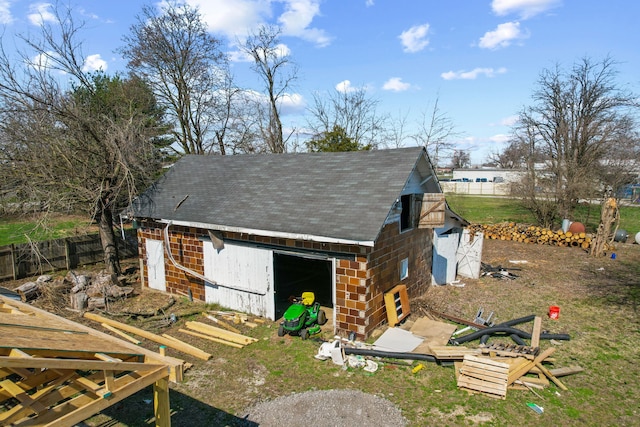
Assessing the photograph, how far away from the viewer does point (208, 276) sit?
40.5 feet

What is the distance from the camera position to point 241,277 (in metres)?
11.6

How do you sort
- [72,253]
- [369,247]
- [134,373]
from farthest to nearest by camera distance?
[72,253] → [369,247] → [134,373]

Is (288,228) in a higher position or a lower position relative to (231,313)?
higher

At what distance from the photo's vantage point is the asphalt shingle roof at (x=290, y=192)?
9875mm

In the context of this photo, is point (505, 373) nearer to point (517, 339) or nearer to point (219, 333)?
point (517, 339)

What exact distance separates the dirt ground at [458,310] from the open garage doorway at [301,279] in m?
2.85

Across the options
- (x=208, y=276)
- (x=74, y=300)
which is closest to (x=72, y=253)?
(x=74, y=300)

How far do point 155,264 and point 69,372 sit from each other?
33.2ft

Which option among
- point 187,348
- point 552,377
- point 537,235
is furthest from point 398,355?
point 537,235

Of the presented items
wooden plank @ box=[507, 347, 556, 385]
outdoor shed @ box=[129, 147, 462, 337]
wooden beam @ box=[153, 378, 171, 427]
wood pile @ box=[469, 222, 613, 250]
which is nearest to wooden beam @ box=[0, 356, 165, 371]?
wooden beam @ box=[153, 378, 171, 427]

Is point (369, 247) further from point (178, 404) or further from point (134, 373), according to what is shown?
point (134, 373)

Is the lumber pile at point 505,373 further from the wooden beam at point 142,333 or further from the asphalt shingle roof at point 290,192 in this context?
the wooden beam at point 142,333

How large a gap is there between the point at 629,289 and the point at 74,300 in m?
19.8

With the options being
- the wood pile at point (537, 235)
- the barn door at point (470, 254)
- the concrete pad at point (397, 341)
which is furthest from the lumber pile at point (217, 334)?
the wood pile at point (537, 235)
